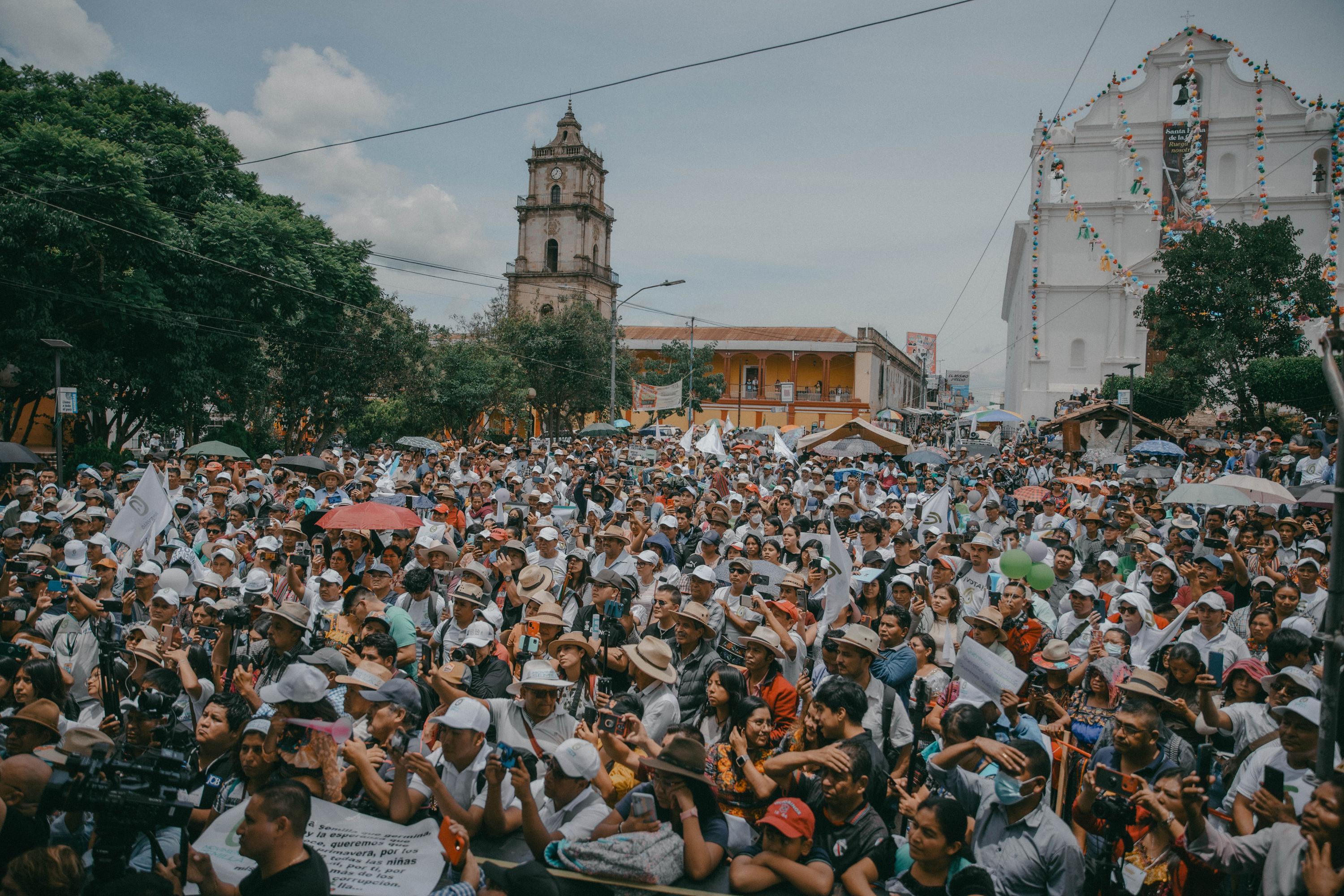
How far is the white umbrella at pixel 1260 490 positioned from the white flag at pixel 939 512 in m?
2.82

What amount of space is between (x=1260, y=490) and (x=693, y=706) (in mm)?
7220

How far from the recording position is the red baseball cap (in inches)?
126

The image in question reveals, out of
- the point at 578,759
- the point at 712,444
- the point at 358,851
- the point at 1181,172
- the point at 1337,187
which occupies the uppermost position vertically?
the point at 1181,172

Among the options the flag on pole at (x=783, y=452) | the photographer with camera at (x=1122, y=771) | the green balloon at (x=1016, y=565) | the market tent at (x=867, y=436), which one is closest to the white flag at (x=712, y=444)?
the flag on pole at (x=783, y=452)

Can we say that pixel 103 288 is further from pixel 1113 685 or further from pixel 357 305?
pixel 1113 685

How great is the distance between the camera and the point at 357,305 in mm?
27078

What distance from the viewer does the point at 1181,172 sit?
43.9 meters

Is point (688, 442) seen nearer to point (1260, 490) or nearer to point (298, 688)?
point (1260, 490)

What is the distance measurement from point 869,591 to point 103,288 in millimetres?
21305

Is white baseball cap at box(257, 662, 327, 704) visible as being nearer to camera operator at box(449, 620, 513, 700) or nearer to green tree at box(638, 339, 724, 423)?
camera operator at box(449, 620, 513, 700)

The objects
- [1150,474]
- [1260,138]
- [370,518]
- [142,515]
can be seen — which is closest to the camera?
[370,518]

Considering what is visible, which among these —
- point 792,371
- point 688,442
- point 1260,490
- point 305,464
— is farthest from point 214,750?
point 792,371

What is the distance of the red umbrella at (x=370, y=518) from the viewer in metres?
7.60

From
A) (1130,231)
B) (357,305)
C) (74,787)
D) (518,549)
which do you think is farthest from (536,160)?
(74,787)
